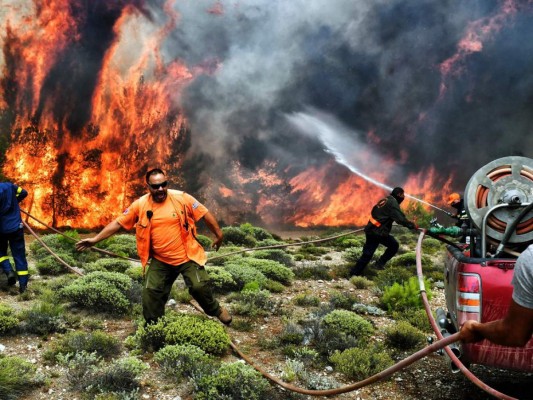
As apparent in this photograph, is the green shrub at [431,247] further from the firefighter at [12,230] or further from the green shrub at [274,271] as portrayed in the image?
the firefighter at [12,230]

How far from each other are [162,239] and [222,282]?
3.56 meters

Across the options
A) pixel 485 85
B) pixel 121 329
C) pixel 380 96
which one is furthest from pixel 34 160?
pixel 485 85

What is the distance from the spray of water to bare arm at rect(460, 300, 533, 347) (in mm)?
44922

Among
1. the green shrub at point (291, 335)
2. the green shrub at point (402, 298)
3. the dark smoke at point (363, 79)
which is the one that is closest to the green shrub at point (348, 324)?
the green shrub at point (291, 335)

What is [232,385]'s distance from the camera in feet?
14.1

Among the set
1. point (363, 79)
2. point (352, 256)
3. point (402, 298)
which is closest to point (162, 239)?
point (402, 298)

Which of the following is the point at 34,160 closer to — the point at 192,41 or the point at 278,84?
the point at 192,41

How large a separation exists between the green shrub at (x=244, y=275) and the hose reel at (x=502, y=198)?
19.6 ft

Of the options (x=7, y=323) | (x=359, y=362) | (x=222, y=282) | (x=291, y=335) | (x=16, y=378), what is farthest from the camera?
(x=222, y=282)

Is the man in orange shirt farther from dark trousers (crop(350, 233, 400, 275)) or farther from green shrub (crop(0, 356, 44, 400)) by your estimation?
dark trousers (crop(350, 233, 400, 275))

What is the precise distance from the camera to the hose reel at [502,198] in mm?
3758

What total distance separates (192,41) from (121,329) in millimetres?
44780

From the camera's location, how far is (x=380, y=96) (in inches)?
1892

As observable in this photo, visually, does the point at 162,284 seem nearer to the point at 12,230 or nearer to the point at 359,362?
the point at 359,362
